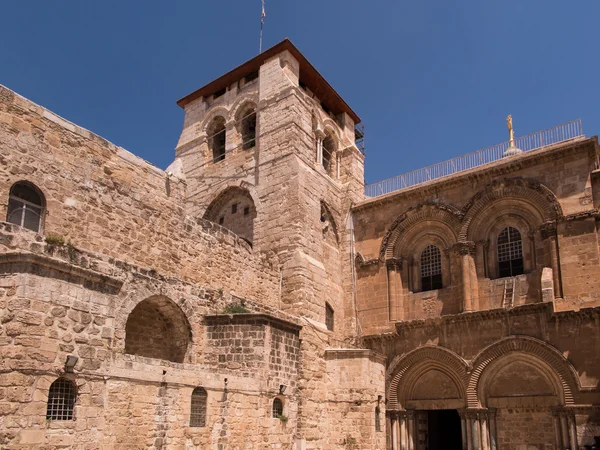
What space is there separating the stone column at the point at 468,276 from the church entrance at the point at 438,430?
3633 millimetres

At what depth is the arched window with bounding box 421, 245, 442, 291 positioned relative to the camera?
1866 cm

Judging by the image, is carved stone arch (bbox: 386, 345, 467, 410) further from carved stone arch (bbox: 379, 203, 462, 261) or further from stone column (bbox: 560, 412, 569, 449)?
carved stone arch (bbox: 379, 203, 462, 261)

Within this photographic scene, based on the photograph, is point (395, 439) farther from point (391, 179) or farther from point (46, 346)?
point (46, 346)

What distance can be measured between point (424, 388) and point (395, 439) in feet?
5.54

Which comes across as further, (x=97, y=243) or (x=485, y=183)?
(x=485, y=183)

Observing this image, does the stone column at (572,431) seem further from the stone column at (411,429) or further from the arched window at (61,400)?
the arched window at (61,400)

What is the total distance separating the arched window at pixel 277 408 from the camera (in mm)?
13461

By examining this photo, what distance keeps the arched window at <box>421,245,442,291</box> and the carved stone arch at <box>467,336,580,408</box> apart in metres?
2.68

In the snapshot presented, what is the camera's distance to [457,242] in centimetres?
1806

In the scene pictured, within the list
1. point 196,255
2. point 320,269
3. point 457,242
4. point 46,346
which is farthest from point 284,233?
point 46,346

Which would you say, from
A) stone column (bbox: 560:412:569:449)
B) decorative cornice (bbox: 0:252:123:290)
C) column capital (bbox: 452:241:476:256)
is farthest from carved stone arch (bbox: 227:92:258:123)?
stone column (bbox: 560:412:569:449)

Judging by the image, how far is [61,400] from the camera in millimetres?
8406

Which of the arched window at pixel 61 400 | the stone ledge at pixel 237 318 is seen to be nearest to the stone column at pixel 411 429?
the stone ledge at pixel 237 318

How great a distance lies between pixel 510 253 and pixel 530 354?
300 cm
